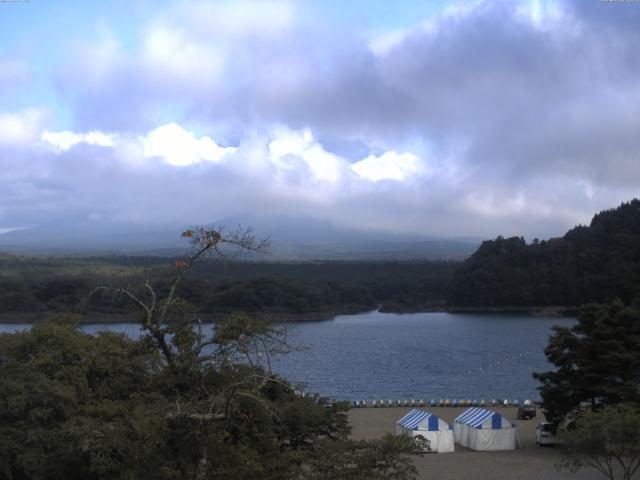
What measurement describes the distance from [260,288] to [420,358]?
80.3 ft

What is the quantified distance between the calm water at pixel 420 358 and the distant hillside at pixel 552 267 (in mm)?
4632

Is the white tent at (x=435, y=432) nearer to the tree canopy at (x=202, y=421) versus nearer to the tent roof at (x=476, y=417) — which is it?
the tent roof at (x=476, y=417)

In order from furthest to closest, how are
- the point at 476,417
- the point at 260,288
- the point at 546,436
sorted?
1. the point at 260,288
2. the point at 476,417
3. the point at 546,436

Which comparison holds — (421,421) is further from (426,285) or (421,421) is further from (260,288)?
(426,285)

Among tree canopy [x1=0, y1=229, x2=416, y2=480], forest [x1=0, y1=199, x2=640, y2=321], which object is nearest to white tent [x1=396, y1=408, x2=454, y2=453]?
tree canopy [x1=0, y1=229, x2=416, y2=480]

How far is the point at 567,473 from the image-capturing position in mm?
12461

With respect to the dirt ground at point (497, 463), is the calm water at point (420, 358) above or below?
below

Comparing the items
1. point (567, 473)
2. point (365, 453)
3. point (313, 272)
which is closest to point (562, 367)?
point (567, 473)

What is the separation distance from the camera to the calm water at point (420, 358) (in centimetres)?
2855

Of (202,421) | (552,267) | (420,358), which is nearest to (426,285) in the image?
(552,267)

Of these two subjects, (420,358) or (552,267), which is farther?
(552,267)

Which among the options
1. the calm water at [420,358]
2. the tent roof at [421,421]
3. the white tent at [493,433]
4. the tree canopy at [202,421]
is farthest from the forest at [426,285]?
the tree canopy at [202,421]

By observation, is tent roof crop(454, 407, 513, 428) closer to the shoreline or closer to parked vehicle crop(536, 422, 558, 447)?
parked vehicle crop(536, 422, 558, 447)

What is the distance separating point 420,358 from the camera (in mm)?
37969
